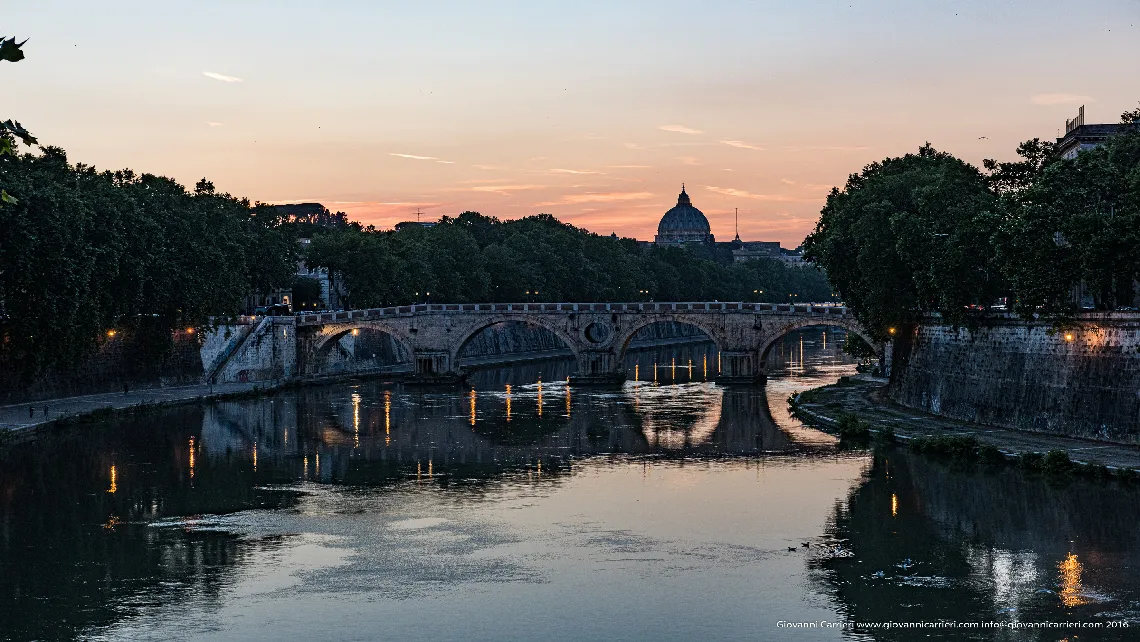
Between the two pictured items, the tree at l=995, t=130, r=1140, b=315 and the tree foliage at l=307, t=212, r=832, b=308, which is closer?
the tree at l=995, t=130, r=1140, b=315

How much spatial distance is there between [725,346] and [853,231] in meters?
27.2

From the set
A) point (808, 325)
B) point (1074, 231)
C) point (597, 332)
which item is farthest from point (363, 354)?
point (1074, 231)

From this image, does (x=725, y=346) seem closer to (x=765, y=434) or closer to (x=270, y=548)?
(x=765, y=434)

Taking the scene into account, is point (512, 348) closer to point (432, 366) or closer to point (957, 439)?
point (432, 366)

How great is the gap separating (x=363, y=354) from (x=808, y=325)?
4113 cm

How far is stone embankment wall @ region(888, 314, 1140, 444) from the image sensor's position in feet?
189

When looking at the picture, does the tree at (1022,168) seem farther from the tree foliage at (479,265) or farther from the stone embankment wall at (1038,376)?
the tree foliage at (479,265)

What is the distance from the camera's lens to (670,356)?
485 feet

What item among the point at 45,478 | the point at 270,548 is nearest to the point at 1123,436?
the point at 270,548

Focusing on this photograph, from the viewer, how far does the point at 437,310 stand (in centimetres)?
10994

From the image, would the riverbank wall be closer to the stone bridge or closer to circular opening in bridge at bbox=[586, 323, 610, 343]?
the stone bridge

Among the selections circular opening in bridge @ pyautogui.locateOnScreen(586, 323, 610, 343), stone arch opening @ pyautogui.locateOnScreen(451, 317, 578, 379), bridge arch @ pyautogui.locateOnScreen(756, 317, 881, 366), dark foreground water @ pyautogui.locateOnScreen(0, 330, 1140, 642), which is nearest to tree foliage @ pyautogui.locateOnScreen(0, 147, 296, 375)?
dark foreground water @ pyautogui.locateOnScreen(0, 330, 1140, 642)

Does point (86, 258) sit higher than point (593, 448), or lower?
higher

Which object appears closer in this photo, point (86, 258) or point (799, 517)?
point (799, 517)
